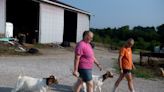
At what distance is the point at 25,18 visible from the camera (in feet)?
116

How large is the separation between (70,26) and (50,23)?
24.5ft

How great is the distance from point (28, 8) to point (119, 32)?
140 ft

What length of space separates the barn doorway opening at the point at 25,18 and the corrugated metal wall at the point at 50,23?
503 mm

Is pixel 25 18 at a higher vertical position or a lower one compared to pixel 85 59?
higher

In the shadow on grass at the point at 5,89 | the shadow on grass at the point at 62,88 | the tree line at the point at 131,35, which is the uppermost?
the tree line at the point at 131,35

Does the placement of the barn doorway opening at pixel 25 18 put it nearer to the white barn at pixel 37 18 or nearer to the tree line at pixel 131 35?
the white barn at pixel 37 18

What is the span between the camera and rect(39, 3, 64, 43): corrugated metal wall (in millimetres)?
34234

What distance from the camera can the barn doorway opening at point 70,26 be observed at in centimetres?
4291

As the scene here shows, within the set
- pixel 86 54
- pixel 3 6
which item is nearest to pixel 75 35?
pixel 3 6

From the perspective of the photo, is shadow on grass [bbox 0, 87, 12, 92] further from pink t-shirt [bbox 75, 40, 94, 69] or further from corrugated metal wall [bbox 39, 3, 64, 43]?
corrugated metal wall [bbox 39, 3, 64, 43]

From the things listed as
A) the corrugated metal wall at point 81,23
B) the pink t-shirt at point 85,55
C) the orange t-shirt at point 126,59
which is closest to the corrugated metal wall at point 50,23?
the corrugated metal wall at point 81,23

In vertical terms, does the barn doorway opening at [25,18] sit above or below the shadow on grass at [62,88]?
above

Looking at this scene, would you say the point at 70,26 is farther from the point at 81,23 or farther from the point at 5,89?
the point at 5,89

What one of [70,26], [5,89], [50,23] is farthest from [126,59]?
[70,26]
